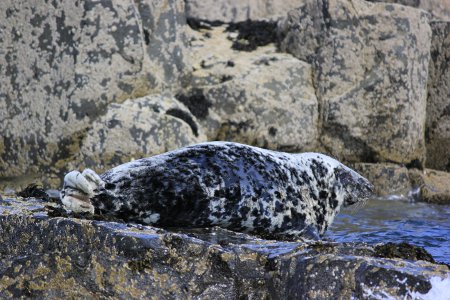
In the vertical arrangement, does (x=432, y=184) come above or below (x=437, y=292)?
below

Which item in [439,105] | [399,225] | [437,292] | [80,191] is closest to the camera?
[437,292]

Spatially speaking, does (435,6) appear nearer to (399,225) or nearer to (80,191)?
(399,225)

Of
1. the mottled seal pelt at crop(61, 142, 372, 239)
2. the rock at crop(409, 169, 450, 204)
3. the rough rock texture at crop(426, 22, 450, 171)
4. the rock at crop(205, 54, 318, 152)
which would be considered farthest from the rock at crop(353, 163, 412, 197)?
the mottled seal pelt at crop(61, 142, 372, 239)

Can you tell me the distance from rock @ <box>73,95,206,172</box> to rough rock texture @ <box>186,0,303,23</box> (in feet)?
9.44

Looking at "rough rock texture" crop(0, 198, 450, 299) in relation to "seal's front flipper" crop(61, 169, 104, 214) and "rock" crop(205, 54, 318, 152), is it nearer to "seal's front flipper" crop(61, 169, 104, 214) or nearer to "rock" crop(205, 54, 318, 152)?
"seal's front flipper" crop(61, 169, 104, 214)

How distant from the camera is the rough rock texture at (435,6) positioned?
13117 millimetres

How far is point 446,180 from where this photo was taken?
11.1 m

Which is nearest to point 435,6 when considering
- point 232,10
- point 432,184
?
point 232,10

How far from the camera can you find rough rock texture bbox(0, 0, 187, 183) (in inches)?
361

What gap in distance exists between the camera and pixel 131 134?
928 cm

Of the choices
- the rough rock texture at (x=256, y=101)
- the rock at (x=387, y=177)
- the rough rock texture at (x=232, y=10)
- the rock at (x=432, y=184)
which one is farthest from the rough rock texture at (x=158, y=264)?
the rough rock texture at (x=232, y=10)

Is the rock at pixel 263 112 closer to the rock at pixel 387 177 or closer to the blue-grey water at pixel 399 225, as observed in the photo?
the rock at pixel 387 177

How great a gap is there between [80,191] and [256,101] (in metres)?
5.71

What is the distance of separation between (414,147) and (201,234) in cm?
701
